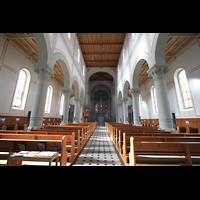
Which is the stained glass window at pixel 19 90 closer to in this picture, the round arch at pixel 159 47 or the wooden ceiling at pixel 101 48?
the wooden ceiling at pixel 101 48

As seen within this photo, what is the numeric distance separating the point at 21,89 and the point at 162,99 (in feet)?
33.9

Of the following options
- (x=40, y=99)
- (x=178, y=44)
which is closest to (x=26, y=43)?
(x=40, y=99)

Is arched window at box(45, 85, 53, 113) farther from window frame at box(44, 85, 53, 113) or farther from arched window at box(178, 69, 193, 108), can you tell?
arched window at box(178, 69, 193, 108)

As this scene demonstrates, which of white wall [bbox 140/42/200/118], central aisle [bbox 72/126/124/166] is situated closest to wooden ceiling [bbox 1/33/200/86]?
white wall [bbox 140/42/200/118]

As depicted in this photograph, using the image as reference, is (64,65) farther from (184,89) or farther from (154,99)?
(154,99)

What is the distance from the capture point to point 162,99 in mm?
5051

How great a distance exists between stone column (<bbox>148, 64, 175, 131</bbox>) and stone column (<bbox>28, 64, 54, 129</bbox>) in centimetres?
578

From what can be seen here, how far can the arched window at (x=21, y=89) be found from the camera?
8.06m

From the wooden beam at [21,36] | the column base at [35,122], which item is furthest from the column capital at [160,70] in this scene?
the wooden beam at [21,36]

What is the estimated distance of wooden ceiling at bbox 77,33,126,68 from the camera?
1216 centimetres
